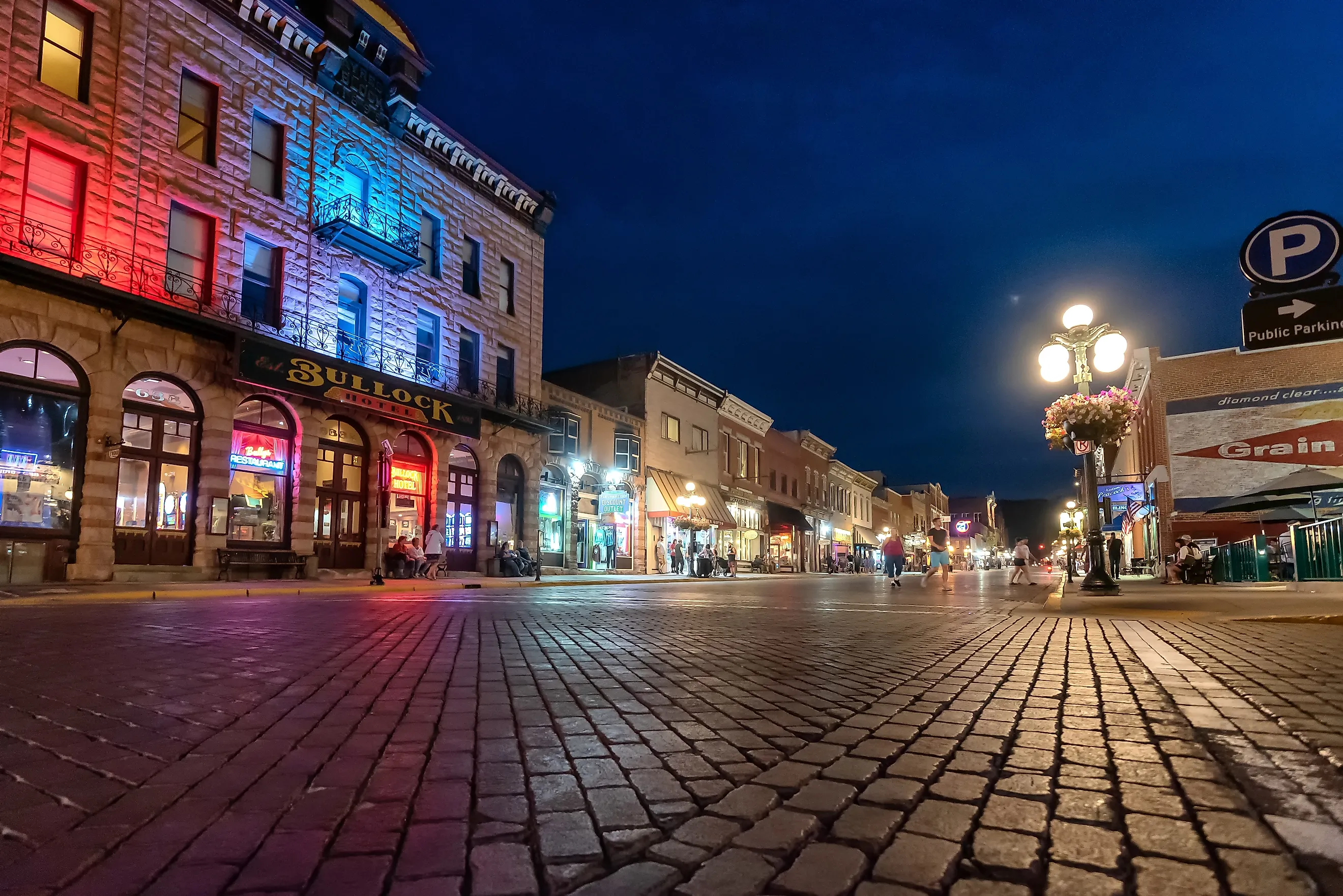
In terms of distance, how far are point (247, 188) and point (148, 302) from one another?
4.77 meters

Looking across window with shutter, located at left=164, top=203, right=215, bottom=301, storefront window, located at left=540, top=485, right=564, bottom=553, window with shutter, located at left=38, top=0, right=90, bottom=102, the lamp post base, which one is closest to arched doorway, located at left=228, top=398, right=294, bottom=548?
window with shutter, located at left=164, top=203, right=215, bottom=301

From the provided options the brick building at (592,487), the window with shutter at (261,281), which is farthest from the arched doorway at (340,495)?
the brick building at (592,487)

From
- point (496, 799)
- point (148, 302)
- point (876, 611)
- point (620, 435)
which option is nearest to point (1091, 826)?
point (496, 799)

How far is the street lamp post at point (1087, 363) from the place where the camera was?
583 inches

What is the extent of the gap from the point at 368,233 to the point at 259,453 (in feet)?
21.9

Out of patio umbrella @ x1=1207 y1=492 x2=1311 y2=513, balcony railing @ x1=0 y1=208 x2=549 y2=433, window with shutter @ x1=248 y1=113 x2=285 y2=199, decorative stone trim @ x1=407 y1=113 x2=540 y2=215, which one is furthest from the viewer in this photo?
decorative stone trim @ x1=407 y1=113 x2=540 y2=215

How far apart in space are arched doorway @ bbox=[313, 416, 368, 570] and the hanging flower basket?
1764cm

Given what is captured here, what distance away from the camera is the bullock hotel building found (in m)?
15.9

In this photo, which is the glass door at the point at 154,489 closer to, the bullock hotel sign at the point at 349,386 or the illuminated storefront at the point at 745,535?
the bullock hotel sign at the point at 349,386

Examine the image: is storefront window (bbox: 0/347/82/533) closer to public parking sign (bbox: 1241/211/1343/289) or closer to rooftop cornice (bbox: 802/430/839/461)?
public parking sign (bbox: 1241/211/1343/289)

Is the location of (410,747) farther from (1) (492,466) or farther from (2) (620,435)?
(2) (620,435)

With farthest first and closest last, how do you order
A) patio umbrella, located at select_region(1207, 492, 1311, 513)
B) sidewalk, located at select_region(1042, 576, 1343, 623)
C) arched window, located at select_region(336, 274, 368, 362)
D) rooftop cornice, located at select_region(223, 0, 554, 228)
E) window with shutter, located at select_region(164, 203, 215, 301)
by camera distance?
arched window, located at select_region(336, 274, 368, 362), rooftop cornice, located at select_region(223, 0, 554, 228), window with shutter, located at select_region(164, 203, 215, 301), patio umbrella, located at select_region(1207, 492, 1311, 513), sidewalk, located at select_region(1042, 576, 1343, 623)

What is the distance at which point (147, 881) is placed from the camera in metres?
2.00

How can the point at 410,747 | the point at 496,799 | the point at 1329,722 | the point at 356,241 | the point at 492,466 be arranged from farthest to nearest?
the point at 492,466, the point at 356,241, the point at 1329,722, the point at 410,747, the point at 496,799
